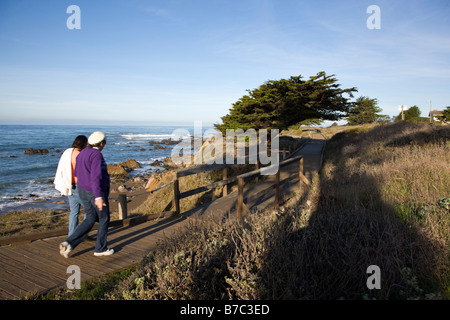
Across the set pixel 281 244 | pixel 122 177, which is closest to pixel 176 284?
pixel 281 244

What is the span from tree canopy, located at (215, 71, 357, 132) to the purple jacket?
653 inches

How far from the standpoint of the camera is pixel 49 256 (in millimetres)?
4559

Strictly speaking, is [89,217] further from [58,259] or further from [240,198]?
[240,198]

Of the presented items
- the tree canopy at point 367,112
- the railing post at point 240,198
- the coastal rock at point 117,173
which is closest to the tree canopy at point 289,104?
the coastal rock at point 117,173

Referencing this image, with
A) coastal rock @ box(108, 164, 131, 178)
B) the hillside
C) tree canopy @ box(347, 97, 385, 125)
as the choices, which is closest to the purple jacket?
the hillside

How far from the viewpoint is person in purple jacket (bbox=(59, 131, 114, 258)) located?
13.5ft

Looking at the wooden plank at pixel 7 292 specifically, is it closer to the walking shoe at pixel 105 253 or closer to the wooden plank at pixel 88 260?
the wooden plank at pixel 88 260

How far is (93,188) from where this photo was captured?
4.10 meters

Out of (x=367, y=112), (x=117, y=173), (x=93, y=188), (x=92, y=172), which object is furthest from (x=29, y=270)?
(x=367, y=112)

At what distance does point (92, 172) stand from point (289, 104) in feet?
58.3

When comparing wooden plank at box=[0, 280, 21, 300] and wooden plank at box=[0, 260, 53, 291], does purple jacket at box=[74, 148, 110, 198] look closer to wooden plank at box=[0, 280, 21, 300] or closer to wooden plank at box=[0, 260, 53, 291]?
wooden plank at box=[0, 260, 53, 291]

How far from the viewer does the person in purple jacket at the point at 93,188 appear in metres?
4.11

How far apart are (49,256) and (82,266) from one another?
732 mm
